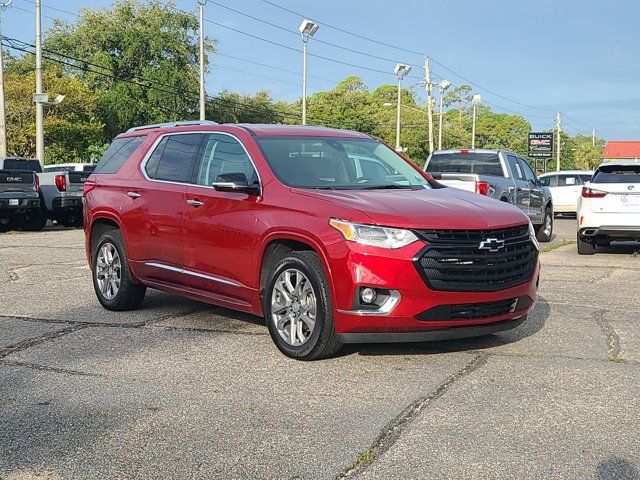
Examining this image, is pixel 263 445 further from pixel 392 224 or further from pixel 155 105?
pixel 155 105

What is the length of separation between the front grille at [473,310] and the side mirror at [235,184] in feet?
5.50

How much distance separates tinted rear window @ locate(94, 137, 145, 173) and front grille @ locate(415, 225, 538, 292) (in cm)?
367

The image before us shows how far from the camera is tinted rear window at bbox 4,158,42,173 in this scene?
21.5 meters

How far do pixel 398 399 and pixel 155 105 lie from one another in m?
52.9

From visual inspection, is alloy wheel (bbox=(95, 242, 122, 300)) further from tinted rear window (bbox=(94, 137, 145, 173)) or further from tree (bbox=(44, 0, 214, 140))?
tree (bbox=(44, 0, 214, 140))

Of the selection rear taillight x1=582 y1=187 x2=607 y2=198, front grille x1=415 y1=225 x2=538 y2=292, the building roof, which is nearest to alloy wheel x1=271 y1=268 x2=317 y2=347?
front grille x1=415 y1=225 x2=538 y2=292

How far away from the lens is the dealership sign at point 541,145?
235 feet

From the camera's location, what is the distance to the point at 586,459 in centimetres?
384

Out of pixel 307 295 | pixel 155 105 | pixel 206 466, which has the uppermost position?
pixel 155 105

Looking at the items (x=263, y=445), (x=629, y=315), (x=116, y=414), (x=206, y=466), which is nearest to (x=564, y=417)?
(x=263, y=445)

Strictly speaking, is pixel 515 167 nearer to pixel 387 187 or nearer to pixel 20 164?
pixel 387 187

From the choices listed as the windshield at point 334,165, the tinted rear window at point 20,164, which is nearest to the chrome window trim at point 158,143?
the windshield at point 334,165

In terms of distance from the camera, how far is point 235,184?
6.08 meters

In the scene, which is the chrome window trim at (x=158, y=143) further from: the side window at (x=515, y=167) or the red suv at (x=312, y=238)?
the side window at (x=515, y=167)
